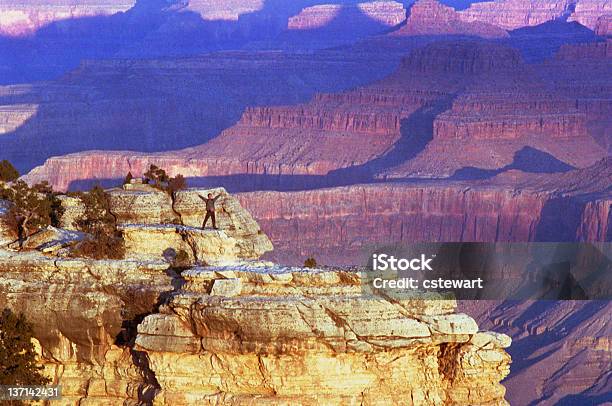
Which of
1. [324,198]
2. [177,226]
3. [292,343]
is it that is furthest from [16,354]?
[324,198]

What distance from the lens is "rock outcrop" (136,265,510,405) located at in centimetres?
2391

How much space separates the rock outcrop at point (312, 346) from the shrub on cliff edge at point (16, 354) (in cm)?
179

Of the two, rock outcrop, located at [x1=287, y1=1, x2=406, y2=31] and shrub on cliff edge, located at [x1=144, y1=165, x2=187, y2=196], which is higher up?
shrub on cliff edge, located at [x1=144, y1=165, x2=187, y2=196]

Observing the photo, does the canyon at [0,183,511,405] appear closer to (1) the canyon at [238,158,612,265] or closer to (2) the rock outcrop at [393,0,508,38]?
(1) the canyon at [238,158,612,265]

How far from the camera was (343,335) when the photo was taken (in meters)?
23.8

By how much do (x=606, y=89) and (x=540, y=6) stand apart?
187 feet

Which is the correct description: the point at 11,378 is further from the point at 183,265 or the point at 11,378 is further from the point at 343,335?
the point at 343,335

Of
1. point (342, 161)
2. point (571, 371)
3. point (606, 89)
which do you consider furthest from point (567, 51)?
point (571, 371)

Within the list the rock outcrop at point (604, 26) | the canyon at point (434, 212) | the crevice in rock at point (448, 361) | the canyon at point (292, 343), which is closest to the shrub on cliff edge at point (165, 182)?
the canyon at point (292, 343)

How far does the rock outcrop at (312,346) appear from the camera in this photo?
23.9m

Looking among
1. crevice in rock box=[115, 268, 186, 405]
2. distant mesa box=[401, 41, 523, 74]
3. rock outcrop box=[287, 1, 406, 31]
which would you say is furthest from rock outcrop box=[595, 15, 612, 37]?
crevice in rock box=[115, 268, 186, 405]

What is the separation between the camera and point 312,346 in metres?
23.9

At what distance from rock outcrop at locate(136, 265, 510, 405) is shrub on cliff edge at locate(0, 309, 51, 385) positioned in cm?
179

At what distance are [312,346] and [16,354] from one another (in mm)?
3975
